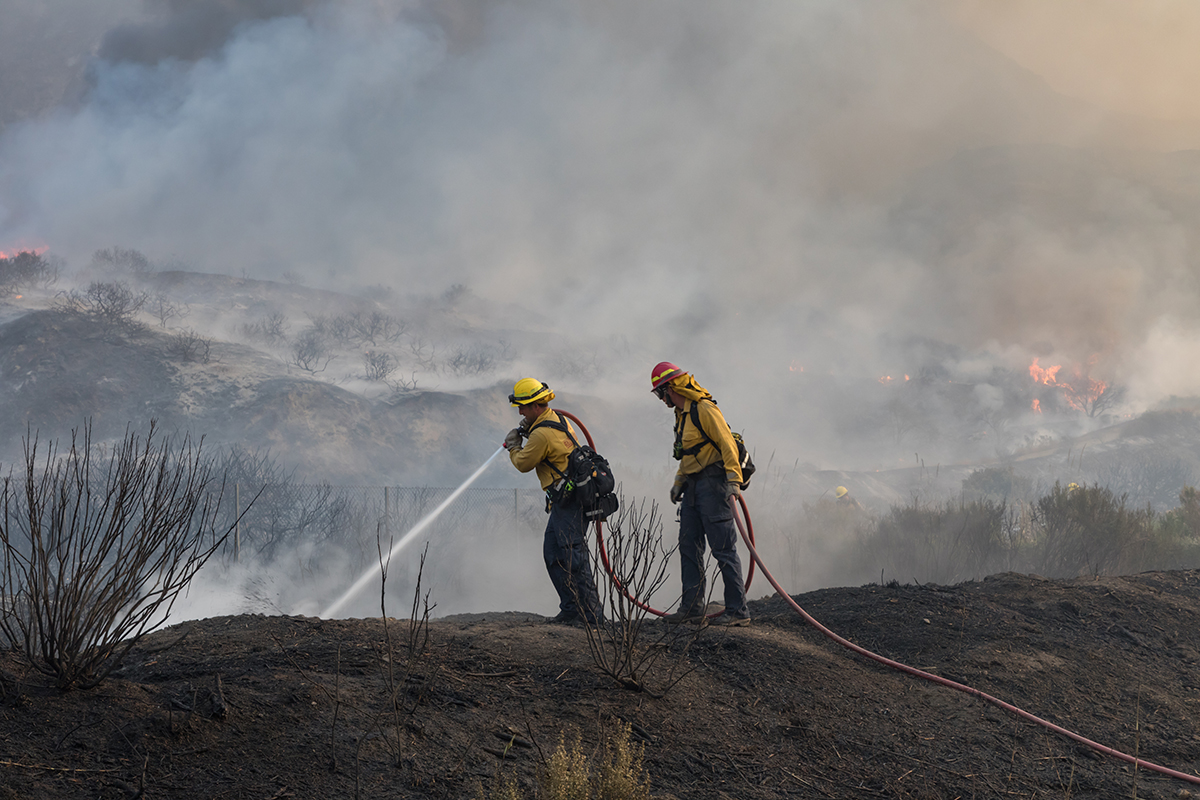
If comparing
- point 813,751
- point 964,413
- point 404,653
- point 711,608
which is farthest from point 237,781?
point 964,413

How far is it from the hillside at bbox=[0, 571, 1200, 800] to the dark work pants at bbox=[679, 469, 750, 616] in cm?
37

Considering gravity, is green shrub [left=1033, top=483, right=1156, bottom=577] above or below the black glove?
below

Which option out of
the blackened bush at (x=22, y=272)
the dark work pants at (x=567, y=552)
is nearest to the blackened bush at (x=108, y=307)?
the blackened bush at (x=22, y=272)

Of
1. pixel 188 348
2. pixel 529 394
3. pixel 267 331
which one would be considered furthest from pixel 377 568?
pixel 267 331

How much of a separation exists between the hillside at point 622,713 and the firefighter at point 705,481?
0.45m

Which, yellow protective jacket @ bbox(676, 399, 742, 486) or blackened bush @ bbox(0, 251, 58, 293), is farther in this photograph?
blackened bush @ bbox(0, 251, 58, 293)

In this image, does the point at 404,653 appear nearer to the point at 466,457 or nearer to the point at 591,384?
the point at 466,457

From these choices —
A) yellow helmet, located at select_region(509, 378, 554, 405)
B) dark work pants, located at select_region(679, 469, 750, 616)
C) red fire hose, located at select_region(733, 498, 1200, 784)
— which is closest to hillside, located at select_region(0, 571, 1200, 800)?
red fire hose, located at select_region(733, 498, 1200, 784)

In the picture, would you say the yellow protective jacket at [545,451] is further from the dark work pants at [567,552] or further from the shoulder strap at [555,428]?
the dark work pants at [567,552]

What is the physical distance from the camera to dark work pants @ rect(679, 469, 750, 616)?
5.63m

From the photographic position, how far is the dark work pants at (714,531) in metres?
5.63

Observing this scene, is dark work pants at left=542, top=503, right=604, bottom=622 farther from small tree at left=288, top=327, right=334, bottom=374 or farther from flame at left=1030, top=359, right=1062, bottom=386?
flame at left=1030, top=359, right=1062, bottom=386

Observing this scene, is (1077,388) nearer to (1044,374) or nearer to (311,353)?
(1044,374)

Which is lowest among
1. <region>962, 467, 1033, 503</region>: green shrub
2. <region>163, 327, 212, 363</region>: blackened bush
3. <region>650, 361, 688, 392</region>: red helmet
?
<region>650, 361, 688, 392</region>: red helmet
